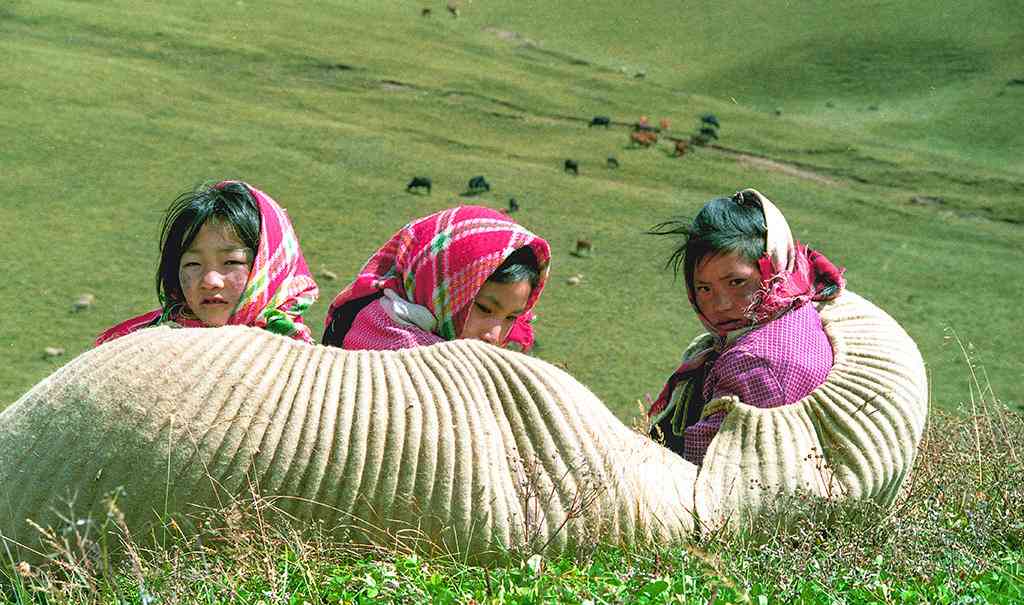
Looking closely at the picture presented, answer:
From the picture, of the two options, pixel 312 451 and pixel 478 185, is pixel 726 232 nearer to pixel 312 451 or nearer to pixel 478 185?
pixel 312 451

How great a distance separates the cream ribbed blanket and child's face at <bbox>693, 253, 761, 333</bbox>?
87 centimetres

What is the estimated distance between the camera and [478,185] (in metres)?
10.0

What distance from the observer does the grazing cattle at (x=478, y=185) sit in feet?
32.7

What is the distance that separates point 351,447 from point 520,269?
1407mm

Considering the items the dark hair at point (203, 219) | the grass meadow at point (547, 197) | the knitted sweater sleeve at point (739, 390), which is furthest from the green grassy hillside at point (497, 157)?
the knitted sweater sleeve at point (739, 390)

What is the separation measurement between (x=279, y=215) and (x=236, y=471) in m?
1.37

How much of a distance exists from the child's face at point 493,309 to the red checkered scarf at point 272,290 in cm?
56

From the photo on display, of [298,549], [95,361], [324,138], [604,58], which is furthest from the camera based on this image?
[604,58]

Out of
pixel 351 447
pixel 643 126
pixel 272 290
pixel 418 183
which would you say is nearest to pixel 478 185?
pixel 418 183

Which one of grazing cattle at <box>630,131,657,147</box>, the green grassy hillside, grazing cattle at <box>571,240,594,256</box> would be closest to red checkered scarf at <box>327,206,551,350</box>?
the green grassy hillside

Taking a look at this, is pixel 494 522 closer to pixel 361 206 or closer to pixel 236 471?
pixel 236 471

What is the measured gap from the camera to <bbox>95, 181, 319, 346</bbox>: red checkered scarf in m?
3.65

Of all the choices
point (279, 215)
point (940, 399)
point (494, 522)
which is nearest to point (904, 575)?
point (494, 522)

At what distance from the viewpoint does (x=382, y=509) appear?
106 inches
